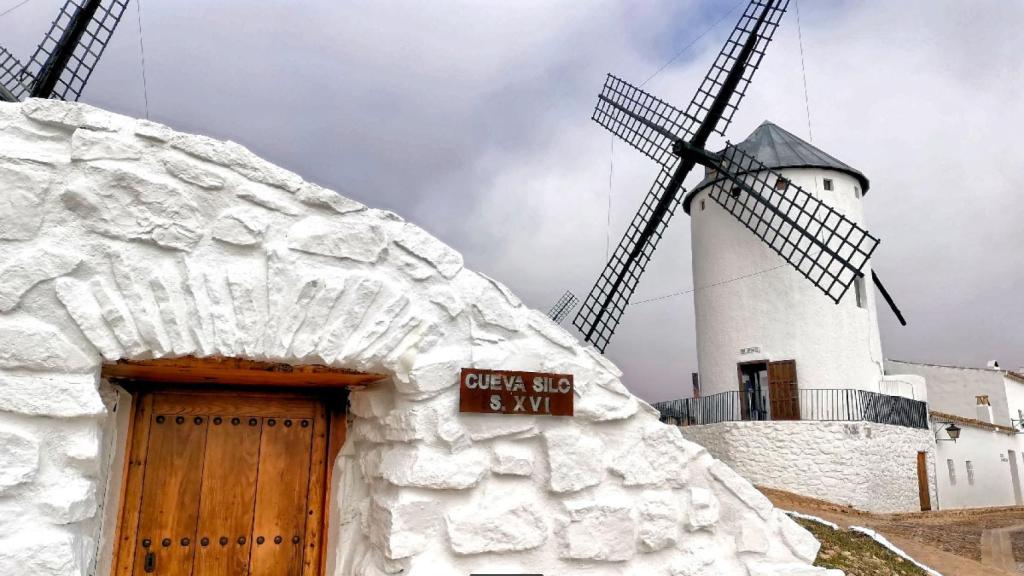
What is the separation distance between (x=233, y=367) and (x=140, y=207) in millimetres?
687

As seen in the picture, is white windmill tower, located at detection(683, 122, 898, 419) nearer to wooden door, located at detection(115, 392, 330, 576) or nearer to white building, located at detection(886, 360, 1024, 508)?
white building, located at detection(886, 360, 1024, 508)

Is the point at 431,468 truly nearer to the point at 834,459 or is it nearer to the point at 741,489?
the point at 741,489

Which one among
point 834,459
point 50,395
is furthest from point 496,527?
point 834,459

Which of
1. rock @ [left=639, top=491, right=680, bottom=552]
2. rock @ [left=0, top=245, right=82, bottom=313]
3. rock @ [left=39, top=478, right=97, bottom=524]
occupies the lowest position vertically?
rock @ [left=639, top=491, right=680, bottom=552]

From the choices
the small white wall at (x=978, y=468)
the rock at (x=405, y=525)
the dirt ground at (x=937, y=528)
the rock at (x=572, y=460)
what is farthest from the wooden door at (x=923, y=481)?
the rock at (x=405, y=525)

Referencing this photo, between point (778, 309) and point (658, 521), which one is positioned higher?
point (778, 309)

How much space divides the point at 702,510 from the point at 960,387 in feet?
79.1

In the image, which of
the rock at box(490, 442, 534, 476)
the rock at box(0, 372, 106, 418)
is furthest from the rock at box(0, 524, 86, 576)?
the rock at box(490, 442, 534, 476)

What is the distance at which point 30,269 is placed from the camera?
2225mm

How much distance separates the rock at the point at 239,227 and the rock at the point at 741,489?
7.91ft

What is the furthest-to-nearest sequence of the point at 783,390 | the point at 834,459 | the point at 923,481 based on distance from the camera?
the point at 923,481 → the point at 783,390 → the point at 834,459

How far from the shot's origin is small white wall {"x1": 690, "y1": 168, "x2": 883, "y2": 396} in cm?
1429

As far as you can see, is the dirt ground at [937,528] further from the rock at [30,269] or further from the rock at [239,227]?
the rock at [30,269]

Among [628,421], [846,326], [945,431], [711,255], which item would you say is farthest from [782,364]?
[628,421]
